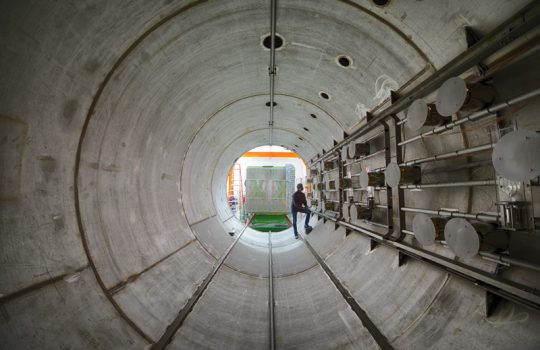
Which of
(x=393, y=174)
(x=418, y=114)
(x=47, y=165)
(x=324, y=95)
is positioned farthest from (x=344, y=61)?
(x=47, y=165)

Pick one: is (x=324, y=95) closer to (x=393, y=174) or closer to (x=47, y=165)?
(x=393, y=174)

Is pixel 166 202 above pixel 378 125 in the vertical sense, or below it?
below

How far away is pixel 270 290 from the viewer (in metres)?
4.68

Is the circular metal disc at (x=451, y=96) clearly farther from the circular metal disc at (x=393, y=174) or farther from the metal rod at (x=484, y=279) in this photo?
the metal rod at (x=484, y=279)

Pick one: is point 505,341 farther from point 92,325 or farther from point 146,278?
point 146,278

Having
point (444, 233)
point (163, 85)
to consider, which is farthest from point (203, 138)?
point (444, 233)

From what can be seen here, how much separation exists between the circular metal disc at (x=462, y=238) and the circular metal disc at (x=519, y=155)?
1.75ft

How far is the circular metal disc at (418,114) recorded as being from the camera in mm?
2532

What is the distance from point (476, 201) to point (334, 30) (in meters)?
2.31

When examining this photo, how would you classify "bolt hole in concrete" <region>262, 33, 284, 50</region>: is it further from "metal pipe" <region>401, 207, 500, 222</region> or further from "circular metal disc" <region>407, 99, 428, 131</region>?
"metal pipe" <region>401, 207, 500, 222</region>

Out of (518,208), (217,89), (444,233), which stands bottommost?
(444,233)

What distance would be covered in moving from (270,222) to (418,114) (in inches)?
472

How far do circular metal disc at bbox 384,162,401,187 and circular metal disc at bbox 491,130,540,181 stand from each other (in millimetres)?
1252

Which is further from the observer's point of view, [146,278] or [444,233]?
[146,278]
